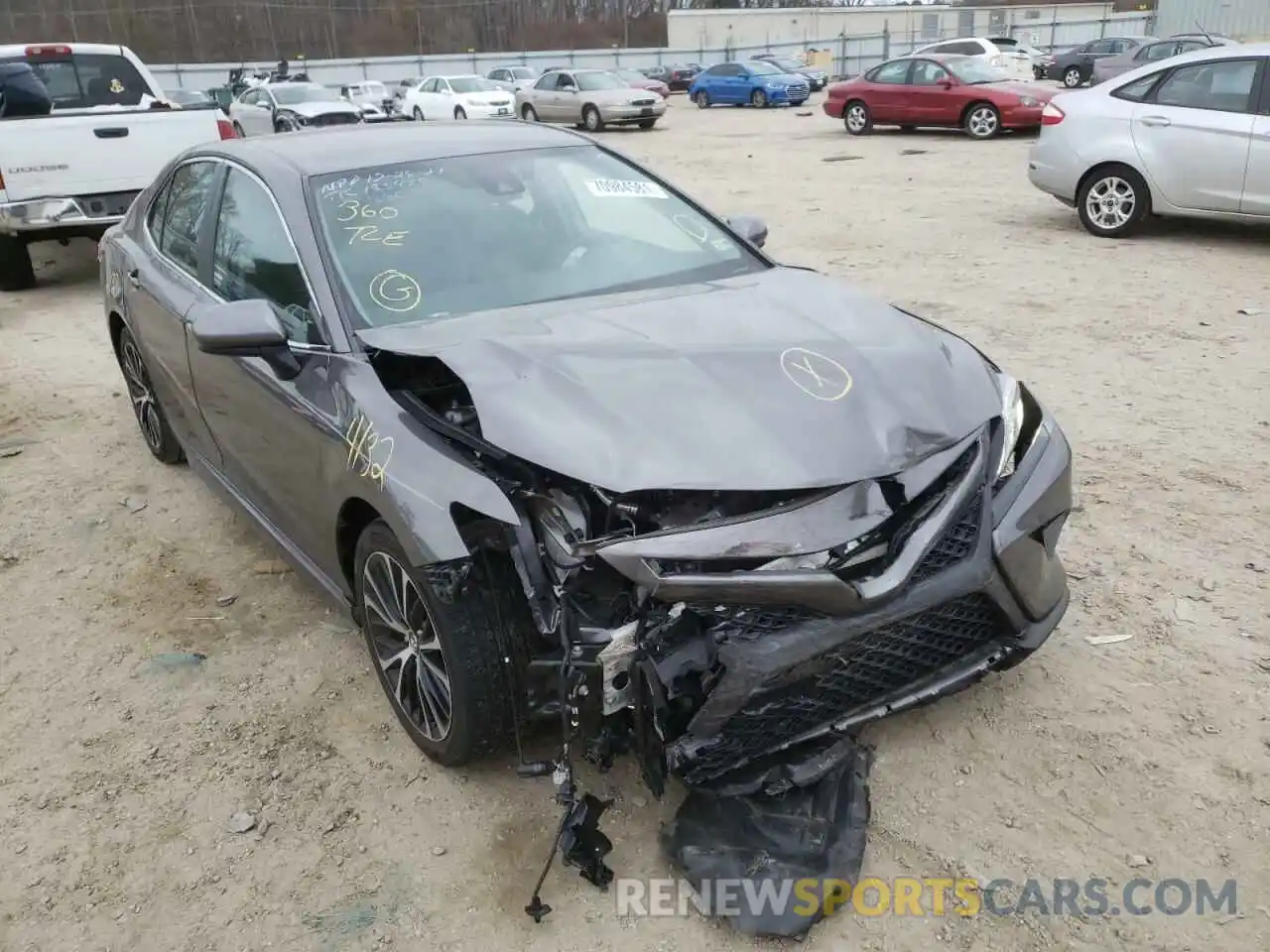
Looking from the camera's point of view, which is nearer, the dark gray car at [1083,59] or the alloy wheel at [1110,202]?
the alloy wheel at [1110,202]

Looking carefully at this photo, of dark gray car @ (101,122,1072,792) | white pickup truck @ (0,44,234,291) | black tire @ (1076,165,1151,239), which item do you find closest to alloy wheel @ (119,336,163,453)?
dark gray car @ (101,122,1072,792)

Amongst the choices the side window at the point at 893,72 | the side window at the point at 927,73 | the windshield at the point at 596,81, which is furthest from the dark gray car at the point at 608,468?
the windshield at the point at 596,81

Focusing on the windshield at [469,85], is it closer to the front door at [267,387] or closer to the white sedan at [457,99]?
the white sedan at [457,99]

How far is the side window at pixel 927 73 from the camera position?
1823cm

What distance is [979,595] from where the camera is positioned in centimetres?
261

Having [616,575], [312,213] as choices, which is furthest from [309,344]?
[616,575]

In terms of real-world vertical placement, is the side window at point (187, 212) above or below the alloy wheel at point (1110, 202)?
above

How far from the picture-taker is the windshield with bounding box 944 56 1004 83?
59.4ft

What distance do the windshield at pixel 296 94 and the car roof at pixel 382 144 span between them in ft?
66.4

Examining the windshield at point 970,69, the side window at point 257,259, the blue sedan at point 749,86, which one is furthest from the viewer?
the blue sedan at point 749,86

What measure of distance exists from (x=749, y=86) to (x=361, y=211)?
2899cm

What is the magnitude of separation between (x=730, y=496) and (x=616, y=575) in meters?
0.35

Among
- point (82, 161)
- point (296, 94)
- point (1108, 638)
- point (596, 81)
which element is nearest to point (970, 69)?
point (596, 81)

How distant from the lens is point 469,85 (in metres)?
26.2
